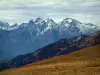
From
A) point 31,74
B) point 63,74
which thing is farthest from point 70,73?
point 31,74

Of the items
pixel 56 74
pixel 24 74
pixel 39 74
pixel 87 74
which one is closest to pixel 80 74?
pixel 87 74

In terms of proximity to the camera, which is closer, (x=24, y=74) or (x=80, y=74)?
(x=80, y=74)

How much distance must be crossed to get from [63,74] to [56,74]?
138 cm

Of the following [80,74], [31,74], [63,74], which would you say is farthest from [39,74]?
[80,74]

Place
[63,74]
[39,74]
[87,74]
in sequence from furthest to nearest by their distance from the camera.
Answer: [39,74] → [63,74] → [87,74]

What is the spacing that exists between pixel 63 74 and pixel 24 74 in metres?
9.02

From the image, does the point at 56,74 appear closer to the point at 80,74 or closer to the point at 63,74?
the point at 63,74

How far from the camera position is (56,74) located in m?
47.4

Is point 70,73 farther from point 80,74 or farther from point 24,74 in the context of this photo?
point 24,74

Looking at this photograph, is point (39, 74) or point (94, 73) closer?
point (94, 73)

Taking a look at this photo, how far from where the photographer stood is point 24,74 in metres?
52.5

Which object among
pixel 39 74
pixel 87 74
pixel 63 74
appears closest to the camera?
pixel 87 74

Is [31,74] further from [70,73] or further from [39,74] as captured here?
[70,73]

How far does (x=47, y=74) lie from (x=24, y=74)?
19.5 feet
